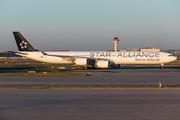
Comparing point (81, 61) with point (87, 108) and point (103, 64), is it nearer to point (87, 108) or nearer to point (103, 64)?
point (103, 64)

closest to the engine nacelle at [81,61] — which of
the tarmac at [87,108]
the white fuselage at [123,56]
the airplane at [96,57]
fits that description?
the airplane at [96,57]

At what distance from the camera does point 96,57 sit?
2101 inches

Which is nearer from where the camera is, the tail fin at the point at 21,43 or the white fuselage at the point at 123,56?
the white fuselage at the point at 123,56

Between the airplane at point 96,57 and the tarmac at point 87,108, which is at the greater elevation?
the airplane at point 96,57

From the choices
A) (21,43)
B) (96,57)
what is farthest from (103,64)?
(21,43)

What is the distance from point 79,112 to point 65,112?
2.41 ft

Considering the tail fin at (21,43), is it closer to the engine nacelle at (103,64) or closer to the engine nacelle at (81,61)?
the engine nacelle at (81,61)

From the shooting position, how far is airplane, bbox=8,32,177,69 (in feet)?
166

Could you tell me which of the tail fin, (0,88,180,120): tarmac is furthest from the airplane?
(0,88,180,120): tarmac

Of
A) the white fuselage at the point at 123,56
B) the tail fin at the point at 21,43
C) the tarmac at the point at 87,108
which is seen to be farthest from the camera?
the tail fin at the point at 21,43

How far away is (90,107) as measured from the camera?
12758 mm

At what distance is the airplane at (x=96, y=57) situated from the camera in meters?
50.7

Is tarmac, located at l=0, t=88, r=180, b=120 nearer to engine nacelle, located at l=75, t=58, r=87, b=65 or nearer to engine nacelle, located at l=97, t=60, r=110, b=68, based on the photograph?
engine nacelle, located at l=97, t=60, r=110, b=68

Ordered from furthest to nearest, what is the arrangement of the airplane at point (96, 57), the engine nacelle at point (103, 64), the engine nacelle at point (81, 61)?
the airplane at point (96, 57), the engine nacelle at point (81, 61), the engine nacelle at point (103, 64)
